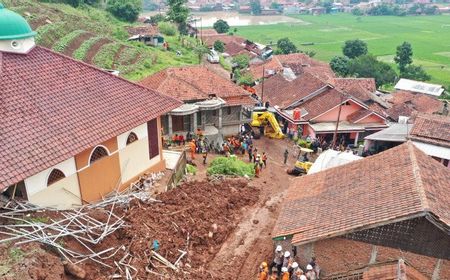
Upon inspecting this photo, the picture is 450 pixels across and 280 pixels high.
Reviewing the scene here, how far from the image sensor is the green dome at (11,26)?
15078mm

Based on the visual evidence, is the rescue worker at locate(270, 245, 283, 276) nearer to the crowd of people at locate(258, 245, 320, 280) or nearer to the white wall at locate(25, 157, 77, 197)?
the crowd of people at locate(258, 245, 320, 280)

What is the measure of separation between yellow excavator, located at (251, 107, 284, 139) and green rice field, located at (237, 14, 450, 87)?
4230cm

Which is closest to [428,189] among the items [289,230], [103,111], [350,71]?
[289,230]

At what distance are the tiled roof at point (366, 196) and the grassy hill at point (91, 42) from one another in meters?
25.3

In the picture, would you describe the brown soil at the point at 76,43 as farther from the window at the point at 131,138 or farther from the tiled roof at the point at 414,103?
the tiled roof at the point at 414,103

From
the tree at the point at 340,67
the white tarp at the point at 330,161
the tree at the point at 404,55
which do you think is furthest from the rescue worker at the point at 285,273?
the tree at the point at 404,55

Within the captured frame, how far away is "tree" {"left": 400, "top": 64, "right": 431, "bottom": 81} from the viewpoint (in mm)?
A: 64875

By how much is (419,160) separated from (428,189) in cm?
248

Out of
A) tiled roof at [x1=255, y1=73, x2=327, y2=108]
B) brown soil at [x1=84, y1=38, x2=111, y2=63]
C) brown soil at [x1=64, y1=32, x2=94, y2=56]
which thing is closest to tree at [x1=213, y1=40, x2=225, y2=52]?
tiled roof at [x1=255, y1=73, x2=327, y2=108]

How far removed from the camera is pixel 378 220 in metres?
12.7

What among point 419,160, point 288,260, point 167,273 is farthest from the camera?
point 419,160

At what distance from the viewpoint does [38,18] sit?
43562 mm

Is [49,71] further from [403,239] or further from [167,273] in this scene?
[403,239]

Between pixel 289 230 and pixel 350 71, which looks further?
pixel 350 71
